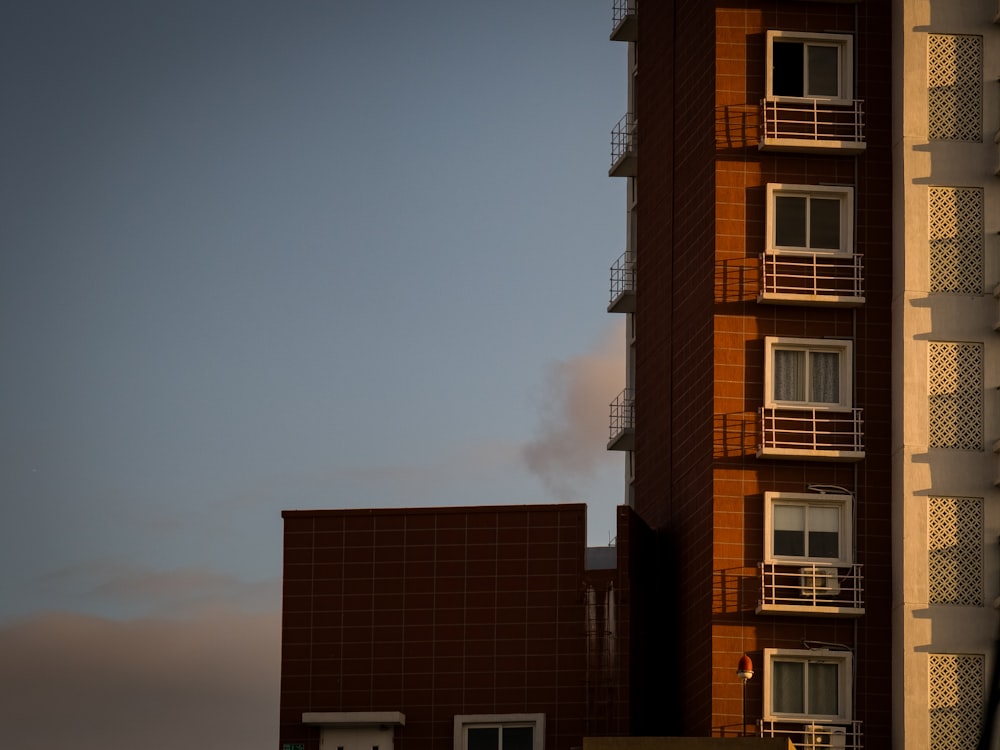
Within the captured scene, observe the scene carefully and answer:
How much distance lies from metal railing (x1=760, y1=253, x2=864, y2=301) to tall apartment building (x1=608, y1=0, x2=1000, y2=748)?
57mm

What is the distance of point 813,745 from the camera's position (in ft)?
202

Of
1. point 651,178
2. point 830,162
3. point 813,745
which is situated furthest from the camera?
point 651,178

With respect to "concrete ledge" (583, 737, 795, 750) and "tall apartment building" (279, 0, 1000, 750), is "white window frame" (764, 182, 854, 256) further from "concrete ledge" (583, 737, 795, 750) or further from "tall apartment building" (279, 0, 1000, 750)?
"concrete ledge" (583, 737, 795, 750)

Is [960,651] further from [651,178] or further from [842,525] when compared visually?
[651,178]

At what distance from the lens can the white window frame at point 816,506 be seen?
63.2 metres

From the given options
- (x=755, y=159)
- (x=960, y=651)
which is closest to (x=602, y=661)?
(x=960, y=651)

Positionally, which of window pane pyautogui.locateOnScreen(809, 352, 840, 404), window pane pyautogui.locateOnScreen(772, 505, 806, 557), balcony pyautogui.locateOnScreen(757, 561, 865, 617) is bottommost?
balcony pyautogui.locateOnScreen(757, 561, 865, 617)

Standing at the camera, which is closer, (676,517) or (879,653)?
(879,653)

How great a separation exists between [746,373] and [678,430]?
13.1 ft

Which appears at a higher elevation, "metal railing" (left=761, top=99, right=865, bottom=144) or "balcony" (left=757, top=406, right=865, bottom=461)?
"metal railing" (left=761, top=99, right=865, bottom=144)

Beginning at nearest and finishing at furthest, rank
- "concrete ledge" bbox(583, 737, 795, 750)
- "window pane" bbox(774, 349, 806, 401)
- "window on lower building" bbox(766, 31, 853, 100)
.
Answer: "concrete ledge" bbox(583, 737, 795, 750) < "window pane" bbox(774, 349, 806, 401) < "window on lower building" bbox(766, 31, 853, 100)

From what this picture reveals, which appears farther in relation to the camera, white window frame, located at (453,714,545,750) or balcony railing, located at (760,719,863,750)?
white window frame, located at (453,714,545,750)

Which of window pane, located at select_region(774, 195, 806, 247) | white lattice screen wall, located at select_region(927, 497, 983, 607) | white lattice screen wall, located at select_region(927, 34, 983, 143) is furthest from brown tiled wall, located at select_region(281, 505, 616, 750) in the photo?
white lattice screen wall, located at select_region(927, 34, 983, 143)

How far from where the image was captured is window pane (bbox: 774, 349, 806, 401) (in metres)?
64.4
